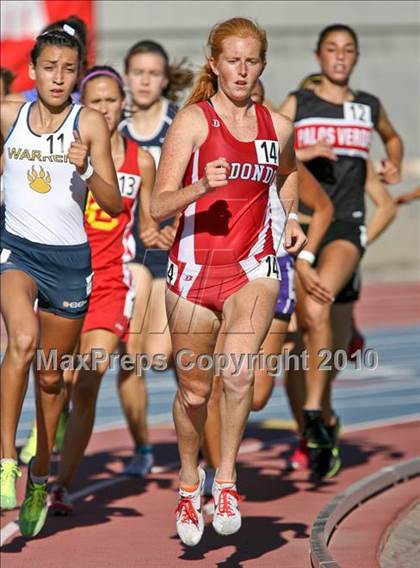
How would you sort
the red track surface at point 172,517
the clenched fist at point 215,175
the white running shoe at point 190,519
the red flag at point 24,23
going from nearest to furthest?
the clenched fist at point 215,175 < the white running shoe at point 190,519 < the red track surface at point 172,517 < the red flag at point 24,23

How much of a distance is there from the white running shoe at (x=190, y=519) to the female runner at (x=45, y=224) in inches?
37.9

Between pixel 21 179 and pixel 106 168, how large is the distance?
1.53 feet

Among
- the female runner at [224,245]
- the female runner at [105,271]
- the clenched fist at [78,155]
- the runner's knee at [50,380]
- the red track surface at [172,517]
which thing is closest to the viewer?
the female runner at [224,245]

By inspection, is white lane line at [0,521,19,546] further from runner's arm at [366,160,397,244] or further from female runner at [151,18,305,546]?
runner's arm at [366,160,397,244]

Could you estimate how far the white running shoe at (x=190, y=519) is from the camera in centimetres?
756

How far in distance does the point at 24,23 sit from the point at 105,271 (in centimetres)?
1070

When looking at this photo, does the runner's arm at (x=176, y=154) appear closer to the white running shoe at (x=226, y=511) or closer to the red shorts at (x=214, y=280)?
the red shorts at (x=214, y=280)

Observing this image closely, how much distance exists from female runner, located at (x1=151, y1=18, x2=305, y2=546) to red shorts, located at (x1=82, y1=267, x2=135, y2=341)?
6.73 feet

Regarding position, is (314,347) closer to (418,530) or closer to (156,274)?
(156,274)

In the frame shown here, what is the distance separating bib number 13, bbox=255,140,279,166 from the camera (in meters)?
7.53

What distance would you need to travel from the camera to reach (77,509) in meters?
9.84

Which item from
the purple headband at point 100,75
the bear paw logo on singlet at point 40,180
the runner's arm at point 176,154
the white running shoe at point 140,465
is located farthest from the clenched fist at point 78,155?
the white running shoe at point 140,465

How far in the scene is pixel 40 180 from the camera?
8297 millimetres

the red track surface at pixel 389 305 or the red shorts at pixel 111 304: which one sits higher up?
the red shorts at pixel 111 304
